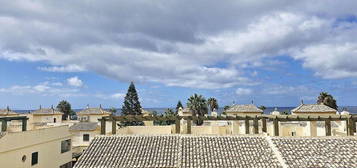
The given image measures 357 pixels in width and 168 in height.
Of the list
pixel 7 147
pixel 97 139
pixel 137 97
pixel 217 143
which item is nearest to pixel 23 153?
pixel 7 147

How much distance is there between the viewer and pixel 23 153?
19812 mm

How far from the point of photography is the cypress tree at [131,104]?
56906 mm

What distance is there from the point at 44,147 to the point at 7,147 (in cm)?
452

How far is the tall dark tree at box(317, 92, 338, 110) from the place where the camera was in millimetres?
53000

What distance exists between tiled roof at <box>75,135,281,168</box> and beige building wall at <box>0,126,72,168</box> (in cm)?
645

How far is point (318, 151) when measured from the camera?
1491cm

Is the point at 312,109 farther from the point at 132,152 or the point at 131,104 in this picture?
the point at 131,104

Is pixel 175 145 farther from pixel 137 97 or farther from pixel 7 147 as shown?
pixel 137 97

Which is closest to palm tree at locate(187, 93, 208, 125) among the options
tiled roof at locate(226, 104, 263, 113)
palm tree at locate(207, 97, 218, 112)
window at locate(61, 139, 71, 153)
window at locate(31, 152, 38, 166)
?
palm tree at locate(207, 97, 218, 112)

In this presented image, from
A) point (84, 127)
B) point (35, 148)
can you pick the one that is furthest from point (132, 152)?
point (84, 127)

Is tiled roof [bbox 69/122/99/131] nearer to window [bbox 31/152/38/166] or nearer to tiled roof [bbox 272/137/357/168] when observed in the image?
window [bbox 31/152/38/166]

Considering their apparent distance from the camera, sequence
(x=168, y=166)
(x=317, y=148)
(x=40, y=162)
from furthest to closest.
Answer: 1. (x=40, y=162)
2. (x=317, y=148)
3. (x=168, y=166)

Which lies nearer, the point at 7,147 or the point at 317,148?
the point at 317,148

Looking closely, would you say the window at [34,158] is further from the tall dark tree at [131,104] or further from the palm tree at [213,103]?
the palm tree at [213,103]
